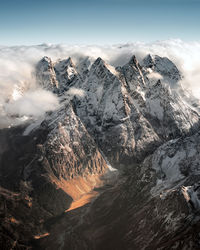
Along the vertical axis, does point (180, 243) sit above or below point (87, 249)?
below

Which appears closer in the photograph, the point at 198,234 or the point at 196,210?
the point at 198,234

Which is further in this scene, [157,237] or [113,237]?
[113,237]

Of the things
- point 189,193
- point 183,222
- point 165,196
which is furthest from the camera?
point 165,196

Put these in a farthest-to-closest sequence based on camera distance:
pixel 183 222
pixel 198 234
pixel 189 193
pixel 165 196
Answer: pixel 165 196, pixel 189 193, pixel 183 222, pixel 198 234

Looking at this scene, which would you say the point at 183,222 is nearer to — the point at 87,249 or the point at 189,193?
the point at 189,193

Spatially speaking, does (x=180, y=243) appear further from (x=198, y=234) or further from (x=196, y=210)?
(x=196, y=210)

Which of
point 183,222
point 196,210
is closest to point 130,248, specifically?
point 183,222

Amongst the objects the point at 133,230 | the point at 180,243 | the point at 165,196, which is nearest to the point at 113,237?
the point at 133,230

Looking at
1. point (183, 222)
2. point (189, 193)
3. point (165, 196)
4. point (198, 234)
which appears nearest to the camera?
point (198, 234)

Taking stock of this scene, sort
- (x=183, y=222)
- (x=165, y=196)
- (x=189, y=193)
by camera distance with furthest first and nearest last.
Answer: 1. (x=165, y=196)
2. (x=189, y=193)
3. (x=183, y=222)
